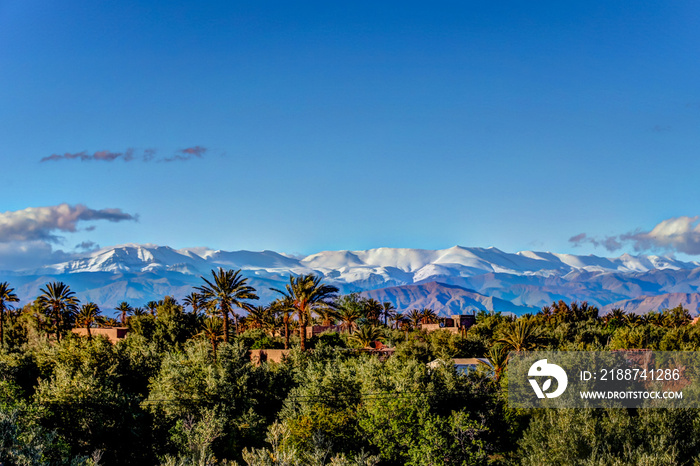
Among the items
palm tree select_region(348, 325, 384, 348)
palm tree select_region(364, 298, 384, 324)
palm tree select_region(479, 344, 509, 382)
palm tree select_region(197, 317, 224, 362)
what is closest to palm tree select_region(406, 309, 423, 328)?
palm tree select_region(364, 298, 384, 324)

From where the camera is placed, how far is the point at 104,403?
2978 centimetres

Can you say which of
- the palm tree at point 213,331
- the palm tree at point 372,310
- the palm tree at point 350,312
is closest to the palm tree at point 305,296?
the palm tree at point 350,312

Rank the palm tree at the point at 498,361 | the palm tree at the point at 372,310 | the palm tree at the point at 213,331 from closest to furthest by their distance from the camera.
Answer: the palm tree at the point at 498,361
the palm tree at the point at 213,331
the palm tree at the point at 372,310

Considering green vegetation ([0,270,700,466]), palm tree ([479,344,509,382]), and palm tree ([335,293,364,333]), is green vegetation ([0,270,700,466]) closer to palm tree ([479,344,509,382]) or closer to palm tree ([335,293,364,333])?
palm tree ([479,344,509,382])

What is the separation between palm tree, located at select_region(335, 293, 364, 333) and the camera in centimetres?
8753

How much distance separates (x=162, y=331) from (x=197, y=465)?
159 feet

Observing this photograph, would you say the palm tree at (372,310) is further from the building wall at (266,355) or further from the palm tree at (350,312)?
the building wall at (266,355)

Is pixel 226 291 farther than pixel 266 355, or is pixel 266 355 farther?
pixel 266 355

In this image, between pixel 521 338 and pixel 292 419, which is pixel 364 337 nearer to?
pixel 521 338

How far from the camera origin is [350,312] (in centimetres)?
9362

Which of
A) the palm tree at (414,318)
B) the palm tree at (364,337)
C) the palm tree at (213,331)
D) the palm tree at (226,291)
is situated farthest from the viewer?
the palm tree at (414,318)

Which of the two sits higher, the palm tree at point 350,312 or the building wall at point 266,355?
the palm tree at point 350,312

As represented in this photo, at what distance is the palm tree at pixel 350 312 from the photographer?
287 feet

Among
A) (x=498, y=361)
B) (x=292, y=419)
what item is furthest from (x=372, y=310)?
(x=292, y=419)
